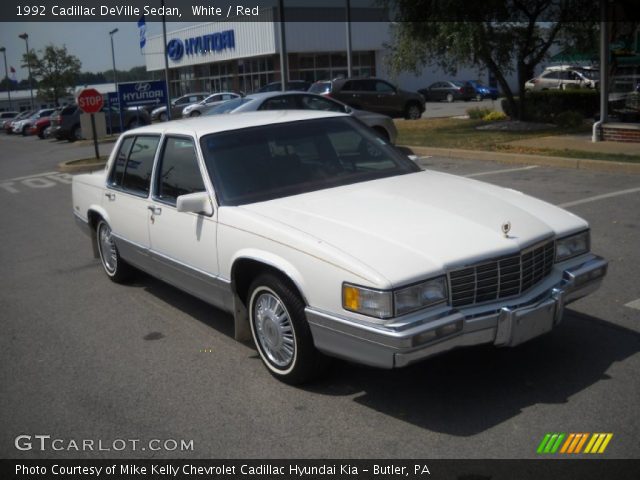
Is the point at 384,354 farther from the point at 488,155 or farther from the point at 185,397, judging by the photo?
the point at 488,155

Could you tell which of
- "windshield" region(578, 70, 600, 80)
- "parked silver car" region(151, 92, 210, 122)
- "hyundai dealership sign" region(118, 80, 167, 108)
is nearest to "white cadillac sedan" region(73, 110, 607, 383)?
"hyundai dealership sign" region(118, 80, 167, 108)

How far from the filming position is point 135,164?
645 centimetres

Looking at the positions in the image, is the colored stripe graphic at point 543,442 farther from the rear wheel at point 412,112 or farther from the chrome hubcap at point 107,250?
the rear wheel at point 412,112

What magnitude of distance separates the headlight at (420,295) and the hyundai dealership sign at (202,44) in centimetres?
→ 5176

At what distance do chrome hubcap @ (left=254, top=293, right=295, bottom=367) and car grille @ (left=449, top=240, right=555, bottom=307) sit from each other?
1067 mm

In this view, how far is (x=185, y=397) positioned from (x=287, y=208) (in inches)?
54.9

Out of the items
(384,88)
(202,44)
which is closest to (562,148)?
(384,88)

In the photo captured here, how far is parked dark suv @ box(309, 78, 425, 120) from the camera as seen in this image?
26500mm

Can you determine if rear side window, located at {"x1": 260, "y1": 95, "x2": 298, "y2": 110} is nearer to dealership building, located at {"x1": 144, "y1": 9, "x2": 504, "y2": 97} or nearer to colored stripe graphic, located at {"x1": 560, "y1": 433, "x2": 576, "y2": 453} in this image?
colored stripe graphic, located at {"x1": 560, "y1": 433, "x2": 576, "y2": 453}

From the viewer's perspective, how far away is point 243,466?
3662 millimetres

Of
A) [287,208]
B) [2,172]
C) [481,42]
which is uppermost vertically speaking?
[481,42]

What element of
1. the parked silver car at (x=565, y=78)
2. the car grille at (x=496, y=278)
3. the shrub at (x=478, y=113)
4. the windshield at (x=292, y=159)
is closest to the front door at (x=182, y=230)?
the windshield at (x=292, y=159)

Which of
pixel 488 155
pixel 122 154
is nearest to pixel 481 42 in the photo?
pixel 488 155

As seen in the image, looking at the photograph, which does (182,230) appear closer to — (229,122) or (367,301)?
(229,122)
